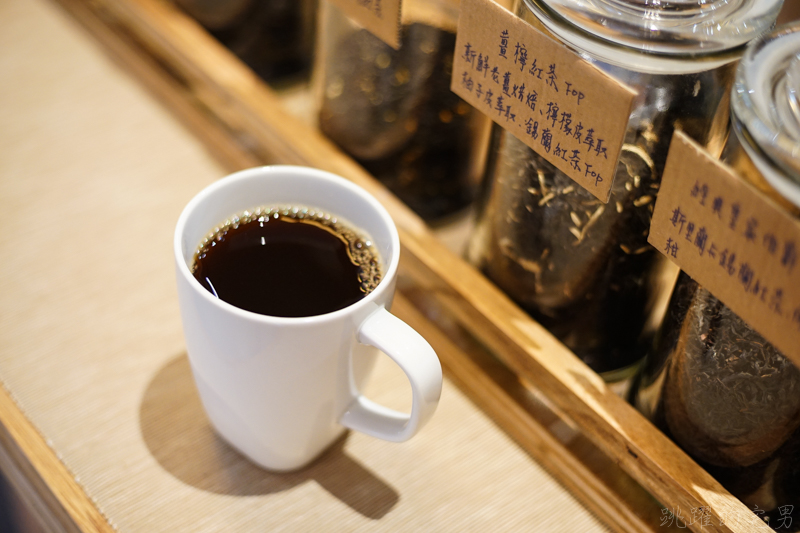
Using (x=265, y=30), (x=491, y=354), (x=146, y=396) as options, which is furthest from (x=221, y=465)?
(x=265, y=30)

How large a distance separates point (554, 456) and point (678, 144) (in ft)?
0.74

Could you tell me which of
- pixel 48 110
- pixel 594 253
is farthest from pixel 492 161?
pixel 48 110

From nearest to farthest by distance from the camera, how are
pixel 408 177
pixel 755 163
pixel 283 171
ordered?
pixel 755 163, pixel 283 171, pixel 408 177

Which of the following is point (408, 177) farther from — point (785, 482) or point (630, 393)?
point (785, 482)

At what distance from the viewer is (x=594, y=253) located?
0.45 metres

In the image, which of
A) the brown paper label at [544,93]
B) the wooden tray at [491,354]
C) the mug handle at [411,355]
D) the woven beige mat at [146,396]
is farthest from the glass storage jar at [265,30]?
the mug handle at [411,355]

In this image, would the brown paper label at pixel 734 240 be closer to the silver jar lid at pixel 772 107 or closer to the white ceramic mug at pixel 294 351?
the silver jar lid at pixel 772 107

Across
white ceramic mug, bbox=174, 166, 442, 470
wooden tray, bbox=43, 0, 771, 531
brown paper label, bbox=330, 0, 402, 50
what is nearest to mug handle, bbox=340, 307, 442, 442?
white ceramic mug, bbox=174, 166, 442, 470

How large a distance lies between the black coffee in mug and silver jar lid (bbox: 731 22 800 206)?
0.70ft

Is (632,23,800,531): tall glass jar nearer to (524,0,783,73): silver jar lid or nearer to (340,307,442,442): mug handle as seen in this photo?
(524,0,783,73): silver jar lid

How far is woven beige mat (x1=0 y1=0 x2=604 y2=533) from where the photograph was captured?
427 millimetres

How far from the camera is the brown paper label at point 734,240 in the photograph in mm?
312

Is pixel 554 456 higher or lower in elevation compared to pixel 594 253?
lower

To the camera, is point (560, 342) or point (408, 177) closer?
point (560, 342)
